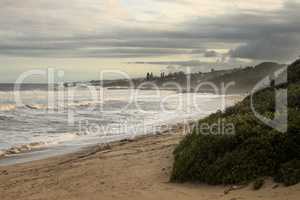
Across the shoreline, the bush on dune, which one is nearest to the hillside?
the shoreline

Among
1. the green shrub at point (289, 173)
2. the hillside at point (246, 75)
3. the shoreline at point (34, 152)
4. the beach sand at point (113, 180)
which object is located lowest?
the shoreline at point (34, 152)

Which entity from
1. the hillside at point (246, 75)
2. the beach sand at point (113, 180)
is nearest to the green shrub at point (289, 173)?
the beach sand at point (113, 180)

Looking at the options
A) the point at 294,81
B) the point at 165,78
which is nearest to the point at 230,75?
the point at 165,78

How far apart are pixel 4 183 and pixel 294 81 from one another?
25.2 feet

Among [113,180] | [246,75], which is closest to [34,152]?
[113,180]

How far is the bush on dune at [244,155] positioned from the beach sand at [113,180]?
0.21m

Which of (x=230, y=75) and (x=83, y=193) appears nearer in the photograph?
(x=83, y=193)

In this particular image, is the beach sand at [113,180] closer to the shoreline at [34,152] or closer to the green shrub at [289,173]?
the green shrub at [289,173]

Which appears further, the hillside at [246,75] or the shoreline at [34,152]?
the hillside at [246,75]

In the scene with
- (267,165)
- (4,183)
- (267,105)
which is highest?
(267,105)

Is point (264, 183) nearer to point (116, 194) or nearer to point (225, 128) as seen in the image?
point (225, 128)

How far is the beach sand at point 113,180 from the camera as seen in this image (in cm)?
742

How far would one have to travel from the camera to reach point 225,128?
887 centimetres

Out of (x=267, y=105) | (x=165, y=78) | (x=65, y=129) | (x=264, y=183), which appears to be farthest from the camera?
(x=165, y=78)
